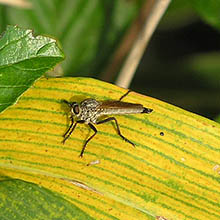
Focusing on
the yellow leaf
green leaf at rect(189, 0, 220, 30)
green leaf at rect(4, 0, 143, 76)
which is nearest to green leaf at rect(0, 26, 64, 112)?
the yellow leaf

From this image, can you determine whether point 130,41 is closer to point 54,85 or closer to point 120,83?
point 120,83

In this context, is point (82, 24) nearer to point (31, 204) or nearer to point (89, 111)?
point (89, 111)

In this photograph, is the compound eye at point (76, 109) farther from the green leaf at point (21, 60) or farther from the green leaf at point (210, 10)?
the green leaf at point (210, 10)

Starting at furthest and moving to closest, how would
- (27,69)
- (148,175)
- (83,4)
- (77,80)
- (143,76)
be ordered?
(143,76)
(83,4)
(77,80)
(148,175)
(27,69)

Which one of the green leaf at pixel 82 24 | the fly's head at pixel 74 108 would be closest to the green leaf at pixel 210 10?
the green leaf at pixel 82 24

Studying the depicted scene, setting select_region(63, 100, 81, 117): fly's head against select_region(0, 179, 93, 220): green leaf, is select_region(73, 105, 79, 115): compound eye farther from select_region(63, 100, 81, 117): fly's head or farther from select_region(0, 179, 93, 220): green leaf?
select_region(0, 179, 93, 220): green leaf

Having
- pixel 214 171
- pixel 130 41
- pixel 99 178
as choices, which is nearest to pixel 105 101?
pixel 99 178

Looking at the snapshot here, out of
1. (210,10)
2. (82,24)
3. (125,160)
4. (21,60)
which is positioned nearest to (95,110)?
(125,160)

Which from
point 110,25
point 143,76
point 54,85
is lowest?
point 143,76

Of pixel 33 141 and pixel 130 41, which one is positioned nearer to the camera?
pixel 33 141
